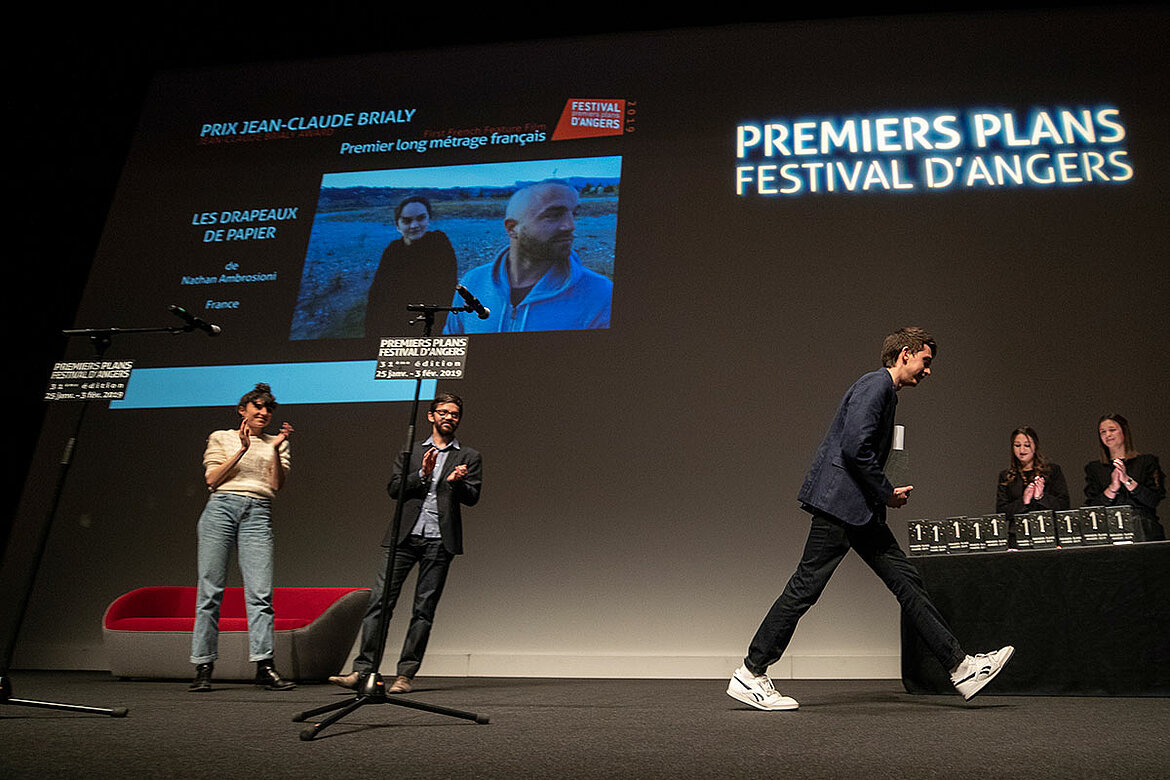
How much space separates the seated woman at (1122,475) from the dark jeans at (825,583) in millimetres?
1846

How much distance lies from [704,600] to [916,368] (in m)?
2.24

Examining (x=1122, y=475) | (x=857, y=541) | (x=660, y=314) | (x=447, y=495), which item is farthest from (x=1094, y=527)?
(x=447, y=495)

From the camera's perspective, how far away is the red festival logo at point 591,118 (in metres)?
5.93

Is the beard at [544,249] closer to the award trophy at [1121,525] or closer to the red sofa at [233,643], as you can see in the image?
the red sofa at [233,643]

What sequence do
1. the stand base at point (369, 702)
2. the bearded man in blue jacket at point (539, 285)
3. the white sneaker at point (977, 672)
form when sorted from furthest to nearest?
the bearded man in blue jacket at point (539, 285), the white sneaker at point (977, 672), the stand base at point (369, 702)

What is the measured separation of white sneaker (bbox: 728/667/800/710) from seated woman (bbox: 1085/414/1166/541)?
238 cm

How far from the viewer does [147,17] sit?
6082mm

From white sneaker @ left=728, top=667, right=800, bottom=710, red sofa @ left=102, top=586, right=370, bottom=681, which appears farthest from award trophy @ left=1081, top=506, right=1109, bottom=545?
red sofa @ left=102, top=586, right=370, bottom=681

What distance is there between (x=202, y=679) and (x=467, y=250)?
3082mm

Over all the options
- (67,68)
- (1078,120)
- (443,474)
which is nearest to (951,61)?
(1078,120)

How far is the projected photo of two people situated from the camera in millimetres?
5520

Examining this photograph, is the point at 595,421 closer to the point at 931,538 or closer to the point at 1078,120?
A: the point at 931,538

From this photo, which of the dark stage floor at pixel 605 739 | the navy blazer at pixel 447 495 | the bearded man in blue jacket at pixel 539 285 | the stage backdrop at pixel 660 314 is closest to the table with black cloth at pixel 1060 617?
the dark stage floor at pixel 605 739

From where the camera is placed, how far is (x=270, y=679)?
13.1ft
